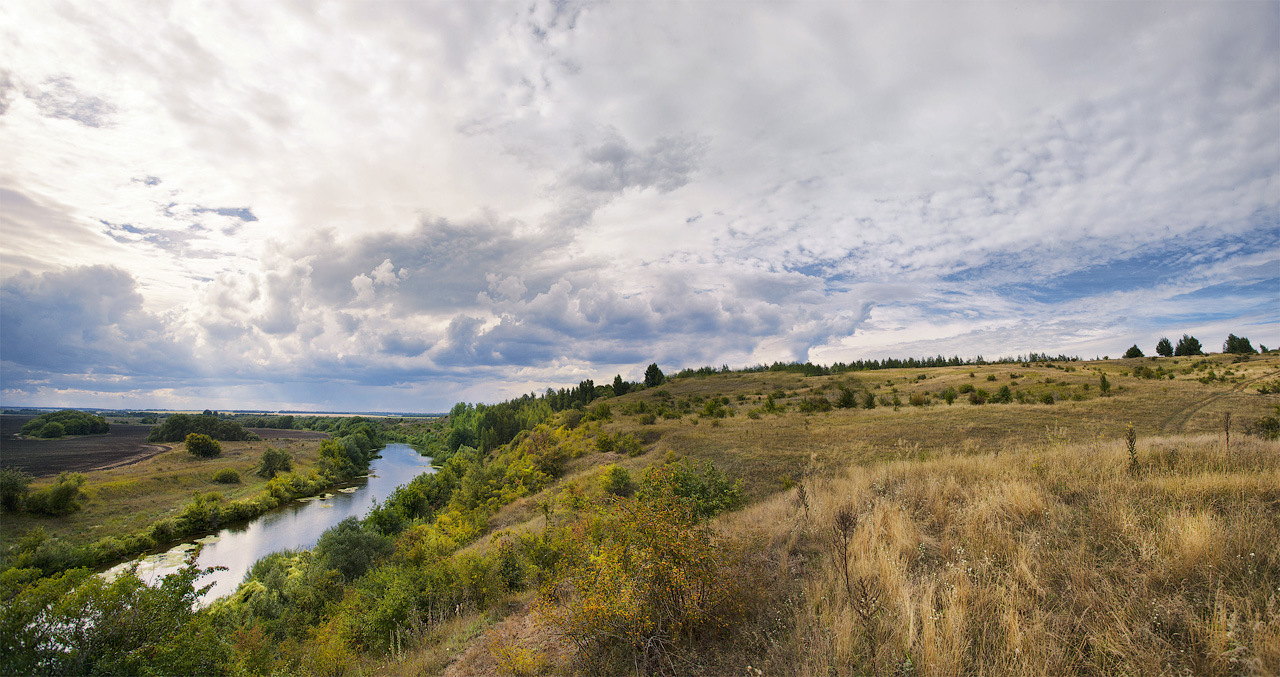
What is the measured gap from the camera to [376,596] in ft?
42.5

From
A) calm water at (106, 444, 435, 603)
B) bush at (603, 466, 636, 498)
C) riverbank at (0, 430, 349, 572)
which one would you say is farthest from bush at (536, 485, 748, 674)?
riverbank at (0, 430, 349, 572)

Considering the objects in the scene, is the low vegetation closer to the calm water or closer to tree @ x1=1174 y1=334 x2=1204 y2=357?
the calm water

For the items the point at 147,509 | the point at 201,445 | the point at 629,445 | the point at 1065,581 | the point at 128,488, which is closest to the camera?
the point at 1065,581

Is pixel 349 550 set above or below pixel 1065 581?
below

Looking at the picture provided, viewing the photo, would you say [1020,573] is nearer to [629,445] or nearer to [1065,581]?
→ [1065,581]

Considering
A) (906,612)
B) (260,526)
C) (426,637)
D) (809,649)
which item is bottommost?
(260,526)

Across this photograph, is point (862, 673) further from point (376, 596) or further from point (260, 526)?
point (260, 526)

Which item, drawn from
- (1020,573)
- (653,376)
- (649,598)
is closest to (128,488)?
(649,598)

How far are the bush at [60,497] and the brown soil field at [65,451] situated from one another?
68cm

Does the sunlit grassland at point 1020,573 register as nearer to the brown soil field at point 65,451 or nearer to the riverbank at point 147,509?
the brown soil field at point 65,451

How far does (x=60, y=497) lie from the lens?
19.1 m

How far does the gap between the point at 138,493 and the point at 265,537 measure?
1331 centimetres

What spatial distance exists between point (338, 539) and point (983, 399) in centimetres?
4462

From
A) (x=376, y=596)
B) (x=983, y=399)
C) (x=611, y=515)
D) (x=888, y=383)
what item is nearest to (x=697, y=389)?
(x=888, y=383)
